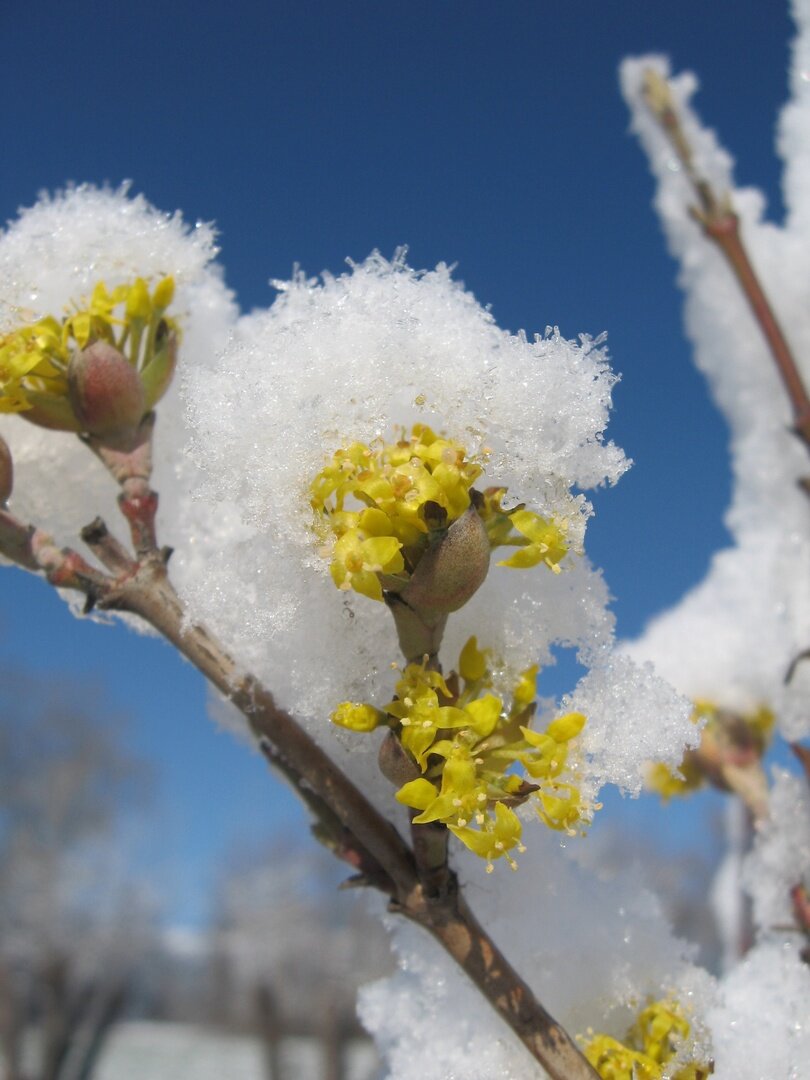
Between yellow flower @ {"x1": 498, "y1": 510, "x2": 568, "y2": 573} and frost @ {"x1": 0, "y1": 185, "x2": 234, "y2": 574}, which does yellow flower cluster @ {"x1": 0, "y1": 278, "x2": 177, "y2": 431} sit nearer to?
frost @ {"x1": 0, "y1": 185, "x2": 234, "y2": 574}

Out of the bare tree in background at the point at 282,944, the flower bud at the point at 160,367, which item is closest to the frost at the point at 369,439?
the flower bud at the point at 160,367

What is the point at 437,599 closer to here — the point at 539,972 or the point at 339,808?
the point at 339,808

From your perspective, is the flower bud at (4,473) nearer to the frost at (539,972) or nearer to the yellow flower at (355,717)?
the yellow flower at (355,717)

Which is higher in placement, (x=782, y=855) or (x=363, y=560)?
(x=363, y=560)

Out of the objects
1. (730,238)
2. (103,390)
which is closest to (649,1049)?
(103,390)

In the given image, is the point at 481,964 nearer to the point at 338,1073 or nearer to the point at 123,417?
the point at 123,417

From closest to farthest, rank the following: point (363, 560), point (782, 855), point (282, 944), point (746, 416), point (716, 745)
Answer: point (363, 560) < point (782, 855) < point (716, 745) < point (746, 416) < point (282, 944)

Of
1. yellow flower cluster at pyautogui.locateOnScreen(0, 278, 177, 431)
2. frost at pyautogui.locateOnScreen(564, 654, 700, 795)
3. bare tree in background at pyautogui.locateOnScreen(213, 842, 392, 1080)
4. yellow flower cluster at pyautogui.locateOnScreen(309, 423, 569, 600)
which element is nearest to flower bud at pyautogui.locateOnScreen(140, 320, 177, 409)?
yellow flower cluster at pyautogui.locateOnScreen(0, 278, 177, 431)
